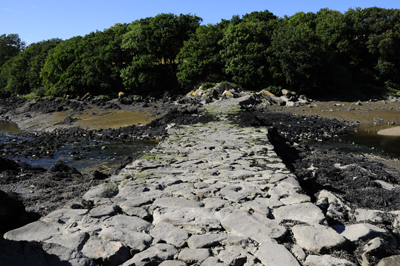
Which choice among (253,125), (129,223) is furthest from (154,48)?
(129,223)

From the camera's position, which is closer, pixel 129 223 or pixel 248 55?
pixel 129 223

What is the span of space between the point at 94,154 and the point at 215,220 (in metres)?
9.97

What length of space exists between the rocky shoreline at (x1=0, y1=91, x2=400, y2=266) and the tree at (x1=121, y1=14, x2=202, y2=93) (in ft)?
73.4

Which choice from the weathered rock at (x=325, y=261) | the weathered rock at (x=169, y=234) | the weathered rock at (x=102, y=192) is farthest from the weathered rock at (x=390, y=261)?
the weathered rock at (x=102, y=192)

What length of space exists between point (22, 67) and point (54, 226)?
4982 centimetres

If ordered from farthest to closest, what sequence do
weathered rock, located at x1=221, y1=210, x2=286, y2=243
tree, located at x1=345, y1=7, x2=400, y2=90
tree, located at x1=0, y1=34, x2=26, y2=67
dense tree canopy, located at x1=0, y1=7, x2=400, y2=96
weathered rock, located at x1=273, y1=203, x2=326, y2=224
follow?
tree, located at x1=0, y1=34, x2=26, y2=67
tree, located at x1=345, y1=7, x2=400, y2=90
dense tree canopy, located at x1=0, y1=7, x2=400, y2=96
weathered rock, located at x1=273, y1=203, x2=326, y2=224
weathered rock, located at x1=221, y1=210, x2=286, y2=243

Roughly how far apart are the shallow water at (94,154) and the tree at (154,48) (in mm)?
13679

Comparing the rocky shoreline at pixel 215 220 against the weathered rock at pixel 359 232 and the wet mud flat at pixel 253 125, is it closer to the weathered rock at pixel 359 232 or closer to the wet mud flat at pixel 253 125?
the weathered rock at pixel 359 232

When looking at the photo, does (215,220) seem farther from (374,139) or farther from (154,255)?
(374,139)

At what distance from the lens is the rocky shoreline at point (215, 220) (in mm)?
2994

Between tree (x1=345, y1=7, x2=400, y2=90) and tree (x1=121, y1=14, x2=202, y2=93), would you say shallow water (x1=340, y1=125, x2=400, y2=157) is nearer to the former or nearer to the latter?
tree (x1=345, y1=7, x2=400, y2=90)

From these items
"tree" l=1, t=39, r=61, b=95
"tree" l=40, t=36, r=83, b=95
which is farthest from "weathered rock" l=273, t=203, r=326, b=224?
"tree" l=1, t=39, r=61, b=95

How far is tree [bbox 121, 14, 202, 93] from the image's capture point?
91.2 feet

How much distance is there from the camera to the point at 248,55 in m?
25.5
